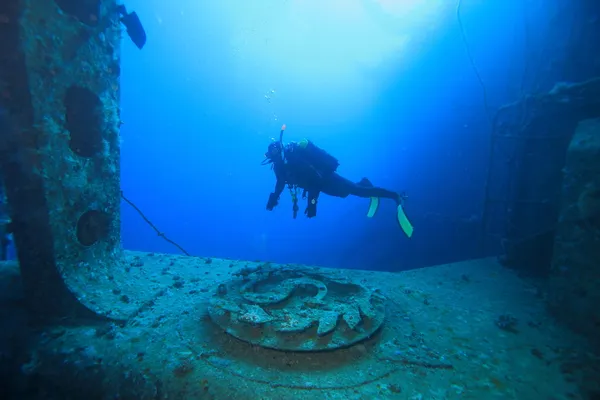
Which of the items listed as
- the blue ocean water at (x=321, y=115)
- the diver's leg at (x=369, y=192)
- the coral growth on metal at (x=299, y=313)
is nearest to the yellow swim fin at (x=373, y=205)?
the diver's leg at (x=369, y=192)

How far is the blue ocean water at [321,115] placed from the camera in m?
12.1

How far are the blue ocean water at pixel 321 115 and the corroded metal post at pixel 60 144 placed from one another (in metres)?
8.58

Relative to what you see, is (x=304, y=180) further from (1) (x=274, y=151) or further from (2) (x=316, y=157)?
(1) (x=274, y=151)

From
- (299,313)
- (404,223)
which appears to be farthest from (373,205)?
(299,313)

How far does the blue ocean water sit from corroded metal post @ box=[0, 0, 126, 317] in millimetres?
8581

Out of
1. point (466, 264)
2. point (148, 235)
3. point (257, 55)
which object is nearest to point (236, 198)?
point (148, 235)

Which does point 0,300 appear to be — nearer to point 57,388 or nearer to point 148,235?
point 57,388

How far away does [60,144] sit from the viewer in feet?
11.9

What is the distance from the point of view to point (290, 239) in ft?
127

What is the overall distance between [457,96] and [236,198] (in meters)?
58.4

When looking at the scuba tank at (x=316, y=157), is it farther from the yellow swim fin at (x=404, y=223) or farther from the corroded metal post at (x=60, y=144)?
the corroded metal post at (x=60, y=144)

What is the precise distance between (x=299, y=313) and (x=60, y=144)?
377 cm

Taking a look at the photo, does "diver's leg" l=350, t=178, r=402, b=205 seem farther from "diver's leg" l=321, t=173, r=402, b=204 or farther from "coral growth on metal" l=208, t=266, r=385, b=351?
"coral growth on metal" l=208, t=266, r=385, b=351

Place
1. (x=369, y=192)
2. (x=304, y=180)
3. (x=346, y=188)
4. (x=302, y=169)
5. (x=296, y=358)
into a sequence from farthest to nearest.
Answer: (x=369, y=192) → (x=346, y=188) → (x=304, y=180) → (x=302, y=169) → (x=296, y=358)
